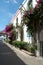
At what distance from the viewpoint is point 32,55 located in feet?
66.1

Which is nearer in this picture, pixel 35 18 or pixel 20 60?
pixel 20 60

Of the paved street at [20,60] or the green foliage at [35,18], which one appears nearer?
the paved street at [20,60]

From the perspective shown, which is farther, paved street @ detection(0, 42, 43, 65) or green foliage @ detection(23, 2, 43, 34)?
green foliage @ detection(23, 2, 43, 34)

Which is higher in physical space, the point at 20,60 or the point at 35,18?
the point at 35,18

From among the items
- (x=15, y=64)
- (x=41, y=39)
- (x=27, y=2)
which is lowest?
(x=15, y=64)

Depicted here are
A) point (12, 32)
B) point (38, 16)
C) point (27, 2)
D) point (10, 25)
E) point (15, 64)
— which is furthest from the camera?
point (10, 25)

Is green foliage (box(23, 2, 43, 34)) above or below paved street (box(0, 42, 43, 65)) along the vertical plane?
above

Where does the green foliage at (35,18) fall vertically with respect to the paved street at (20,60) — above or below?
above

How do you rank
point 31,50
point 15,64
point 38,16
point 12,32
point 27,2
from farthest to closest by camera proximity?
1. point 12,32
2. point 27,2
3. point 31,50
4. point 38,16
5. point 15,64

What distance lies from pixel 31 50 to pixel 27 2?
7707mm

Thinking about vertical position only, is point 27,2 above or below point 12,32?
above

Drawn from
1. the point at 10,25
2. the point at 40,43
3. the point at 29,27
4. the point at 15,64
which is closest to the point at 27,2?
the point at 29,27

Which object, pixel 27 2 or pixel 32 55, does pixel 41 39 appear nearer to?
pixel 32 55

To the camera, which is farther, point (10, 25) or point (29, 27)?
point (10, 25)
